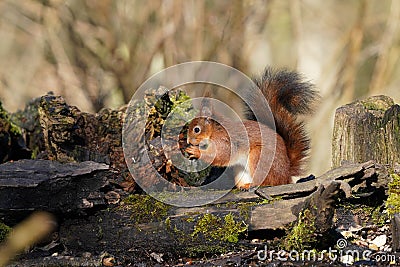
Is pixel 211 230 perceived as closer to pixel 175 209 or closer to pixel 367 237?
pixel 175 209

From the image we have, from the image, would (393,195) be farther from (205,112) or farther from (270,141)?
(205,112)

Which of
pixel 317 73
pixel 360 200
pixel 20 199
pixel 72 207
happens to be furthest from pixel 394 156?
pixel 317 73

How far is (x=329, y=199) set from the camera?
199cm

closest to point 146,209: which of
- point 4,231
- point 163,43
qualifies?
point 4,231

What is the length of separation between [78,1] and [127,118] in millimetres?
2983

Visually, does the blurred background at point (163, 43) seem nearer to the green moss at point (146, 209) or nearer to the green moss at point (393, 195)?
the green moss at point (393, 195)

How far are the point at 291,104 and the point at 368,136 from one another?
44 centimetres

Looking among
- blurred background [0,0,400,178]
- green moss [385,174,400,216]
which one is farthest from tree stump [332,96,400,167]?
blurred background [0,0,400,178]

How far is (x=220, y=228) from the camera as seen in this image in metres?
2.26

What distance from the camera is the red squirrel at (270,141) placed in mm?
2854

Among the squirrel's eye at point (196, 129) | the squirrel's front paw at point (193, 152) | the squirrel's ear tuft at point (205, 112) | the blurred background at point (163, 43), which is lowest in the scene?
the squirrel's front paw at point (193, 152)

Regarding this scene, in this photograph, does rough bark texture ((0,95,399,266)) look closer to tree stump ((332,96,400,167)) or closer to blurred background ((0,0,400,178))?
tree stump ((332,96,400,167))

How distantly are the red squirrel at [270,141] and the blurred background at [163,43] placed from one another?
2271 millimetres

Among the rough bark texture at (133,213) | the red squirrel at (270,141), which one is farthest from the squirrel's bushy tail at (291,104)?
the rough bark texture at (133,213)
